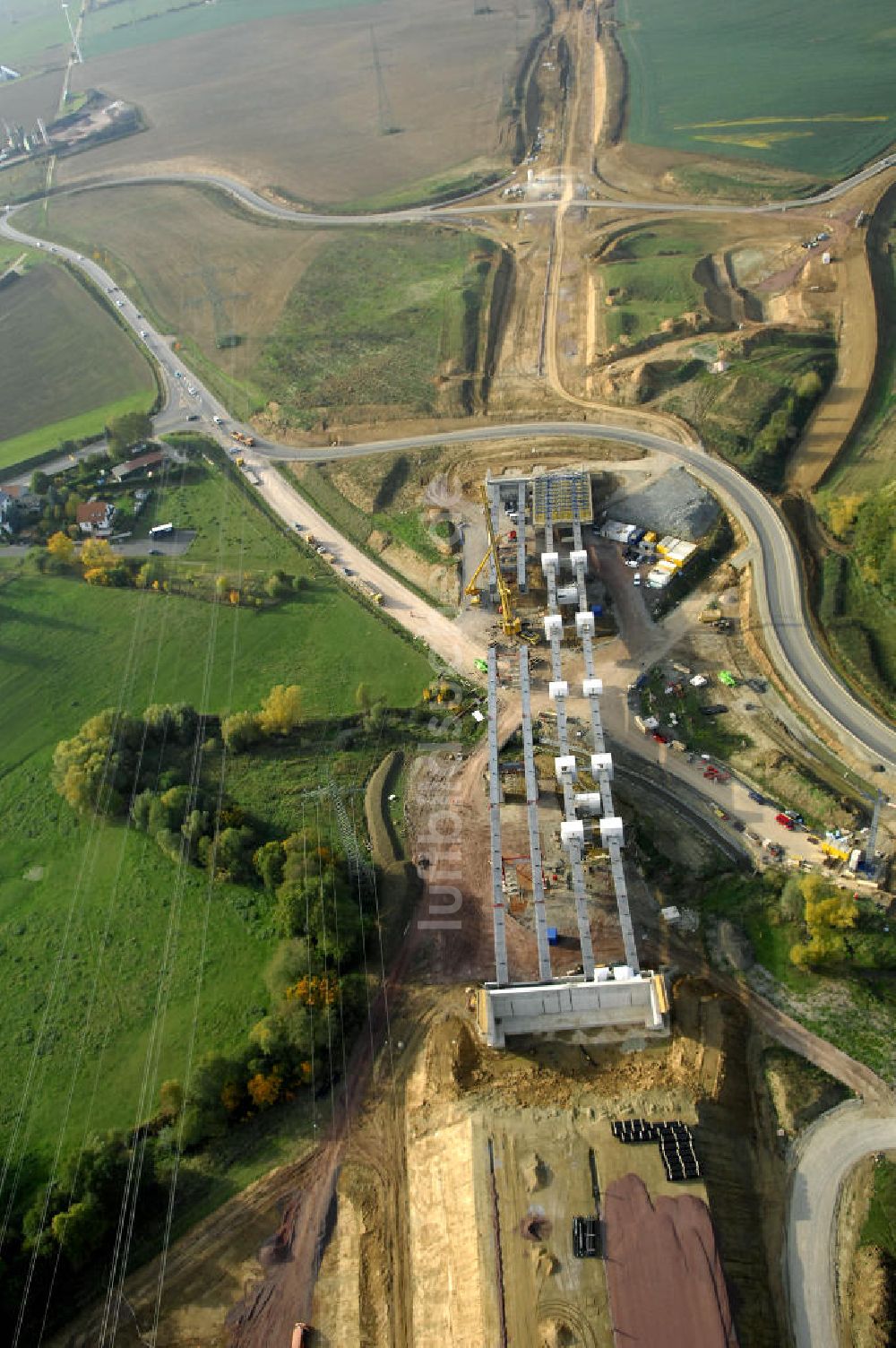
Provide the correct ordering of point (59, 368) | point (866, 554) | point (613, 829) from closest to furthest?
point (613, 829) < point (866, 554) < point (59, 368)

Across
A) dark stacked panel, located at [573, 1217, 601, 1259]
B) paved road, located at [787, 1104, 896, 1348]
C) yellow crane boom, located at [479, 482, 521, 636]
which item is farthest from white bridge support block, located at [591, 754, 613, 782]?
dark stacked panel, located at [573, 1217, 601, 1259]

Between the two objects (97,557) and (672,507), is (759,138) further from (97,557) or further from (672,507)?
(97,557)

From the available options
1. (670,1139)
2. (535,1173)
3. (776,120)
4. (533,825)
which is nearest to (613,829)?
(533,825)

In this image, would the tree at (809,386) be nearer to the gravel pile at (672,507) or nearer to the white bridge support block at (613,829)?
the gravel pile at (672,507)

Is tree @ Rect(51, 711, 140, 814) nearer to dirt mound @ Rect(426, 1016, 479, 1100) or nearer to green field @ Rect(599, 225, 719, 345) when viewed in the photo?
dirt mound @ Rect(426, 1016, 479, 1100)

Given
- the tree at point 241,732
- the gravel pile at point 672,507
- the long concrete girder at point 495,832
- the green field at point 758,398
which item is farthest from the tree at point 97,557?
the green field at point 758,398

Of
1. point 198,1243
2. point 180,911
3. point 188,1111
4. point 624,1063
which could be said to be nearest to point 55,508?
point 180,911
